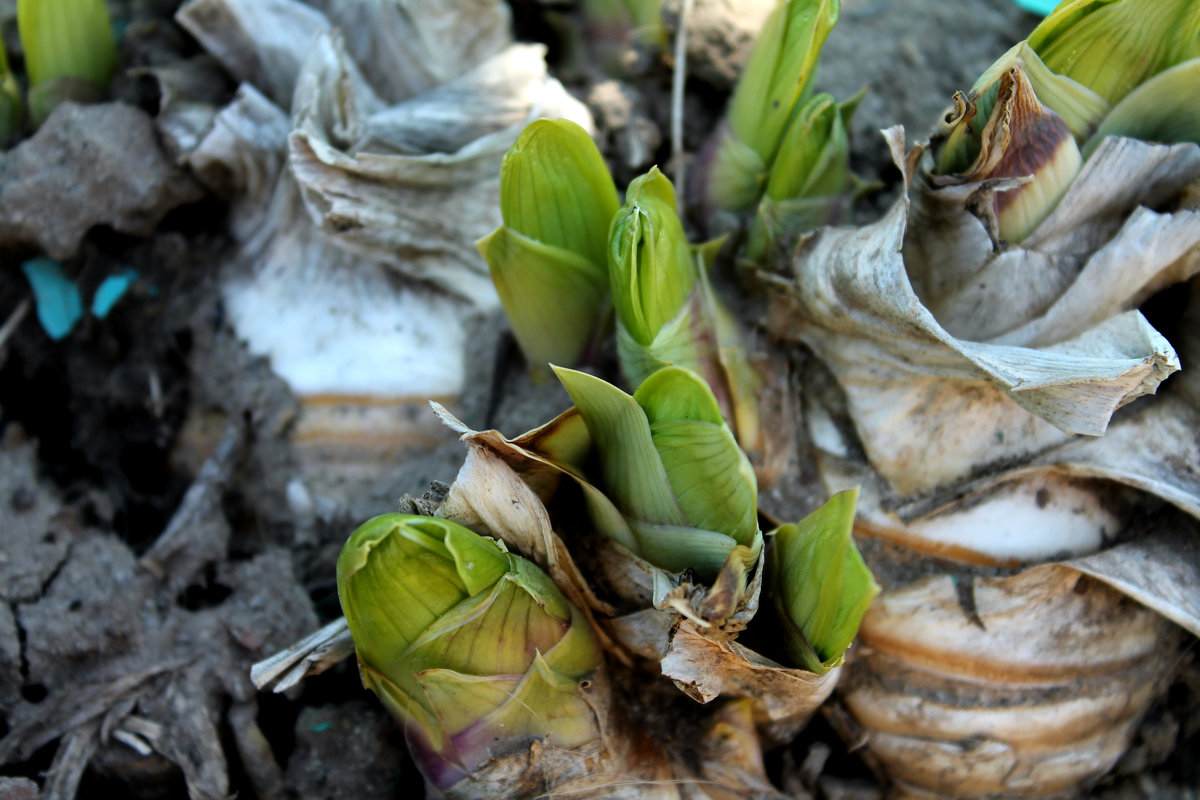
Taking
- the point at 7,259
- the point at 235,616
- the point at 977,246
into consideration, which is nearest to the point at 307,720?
the point at 235,616

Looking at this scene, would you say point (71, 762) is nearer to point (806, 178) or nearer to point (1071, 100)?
point (806, 178)

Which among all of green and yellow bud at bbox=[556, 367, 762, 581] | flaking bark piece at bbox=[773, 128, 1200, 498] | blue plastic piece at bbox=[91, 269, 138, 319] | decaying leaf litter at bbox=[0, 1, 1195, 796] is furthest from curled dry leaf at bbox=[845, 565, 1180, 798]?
blue plastic piece at bbox=[91, 269, 138, 319]

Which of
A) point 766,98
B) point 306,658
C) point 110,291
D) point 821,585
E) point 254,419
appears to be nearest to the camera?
point 821,585

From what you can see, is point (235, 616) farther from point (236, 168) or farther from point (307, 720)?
point (236, 168)

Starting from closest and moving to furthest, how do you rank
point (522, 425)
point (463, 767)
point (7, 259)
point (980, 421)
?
point (463, 767)
point (980, 421)
point (522, 425)
point (7, 259)

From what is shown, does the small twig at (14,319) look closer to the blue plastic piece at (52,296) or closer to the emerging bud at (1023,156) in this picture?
the blue plastic piece at (52,296)

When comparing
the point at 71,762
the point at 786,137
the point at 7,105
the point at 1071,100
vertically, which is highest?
the point at 1071,100

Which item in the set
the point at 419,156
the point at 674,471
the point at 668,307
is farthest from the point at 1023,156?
the point at 419,156
